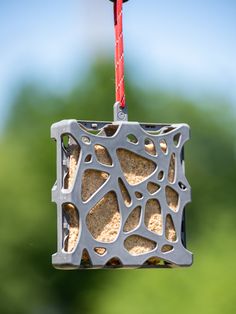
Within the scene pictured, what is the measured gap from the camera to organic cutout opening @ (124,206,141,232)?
3715mm

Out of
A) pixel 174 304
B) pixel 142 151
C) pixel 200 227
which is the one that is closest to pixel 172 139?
pixel 142 151

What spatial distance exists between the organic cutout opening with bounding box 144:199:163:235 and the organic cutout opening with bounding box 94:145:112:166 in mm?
181

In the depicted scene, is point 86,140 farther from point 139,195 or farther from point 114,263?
point 114,263

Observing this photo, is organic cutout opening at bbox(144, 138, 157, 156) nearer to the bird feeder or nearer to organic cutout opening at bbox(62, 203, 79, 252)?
the bird feeder

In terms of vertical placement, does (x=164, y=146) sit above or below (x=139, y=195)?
above

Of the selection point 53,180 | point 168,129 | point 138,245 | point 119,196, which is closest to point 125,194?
point 119,196

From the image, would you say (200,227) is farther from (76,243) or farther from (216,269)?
(76,243)

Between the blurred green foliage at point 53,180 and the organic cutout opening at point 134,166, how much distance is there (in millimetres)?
11303

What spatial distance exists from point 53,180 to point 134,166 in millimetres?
12605

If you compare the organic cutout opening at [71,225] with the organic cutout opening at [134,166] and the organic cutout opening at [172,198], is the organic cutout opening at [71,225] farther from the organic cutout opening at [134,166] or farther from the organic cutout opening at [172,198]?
the organic cutout opening at [172,198]

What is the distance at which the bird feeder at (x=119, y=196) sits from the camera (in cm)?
363

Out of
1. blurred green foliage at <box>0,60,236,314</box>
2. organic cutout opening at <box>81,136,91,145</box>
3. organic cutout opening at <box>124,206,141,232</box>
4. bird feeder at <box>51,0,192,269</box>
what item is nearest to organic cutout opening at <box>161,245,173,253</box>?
bird feeder at <box>51,0,192,269</box>

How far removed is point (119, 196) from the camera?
3.70m

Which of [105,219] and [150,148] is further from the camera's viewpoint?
[150,148]
